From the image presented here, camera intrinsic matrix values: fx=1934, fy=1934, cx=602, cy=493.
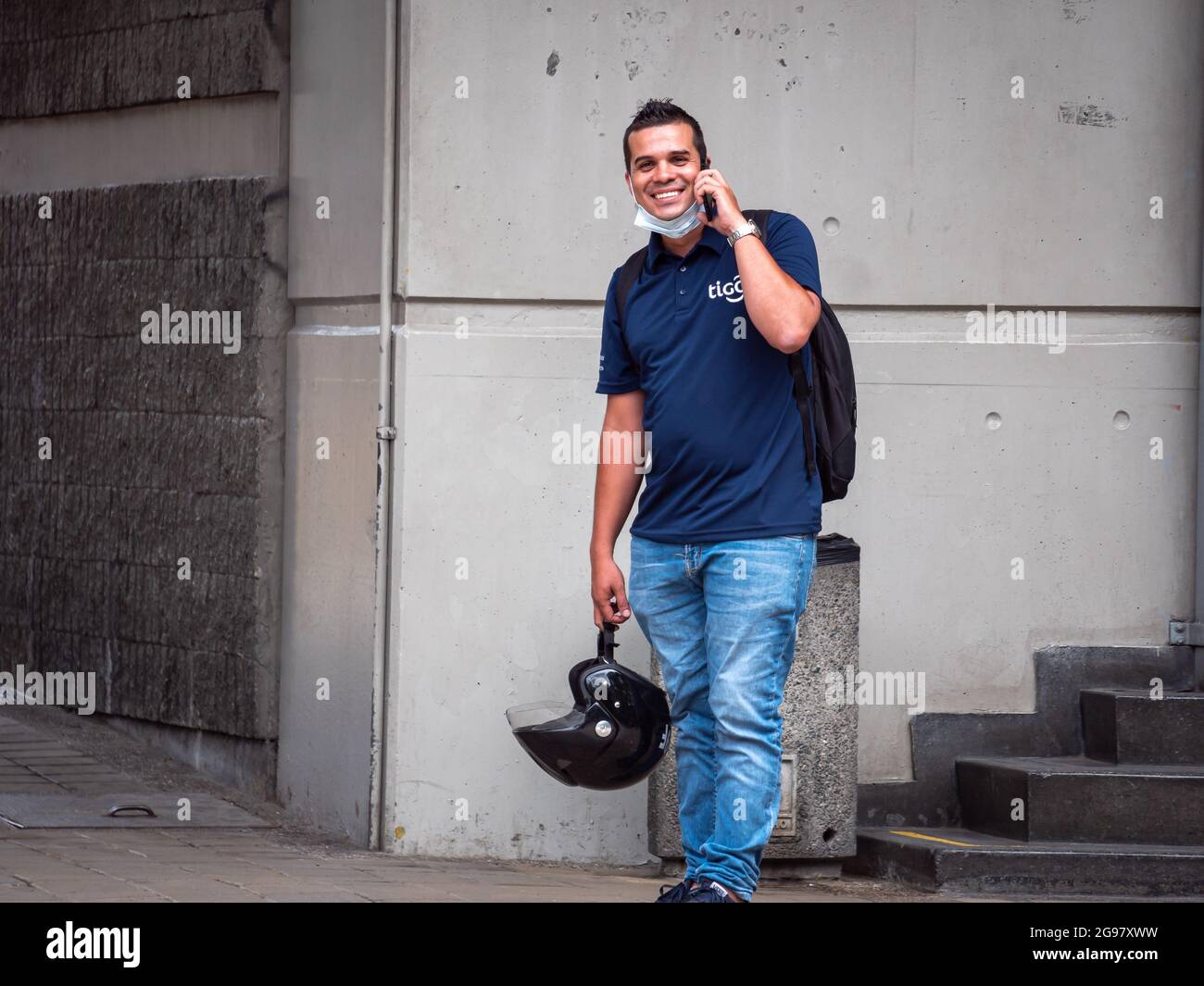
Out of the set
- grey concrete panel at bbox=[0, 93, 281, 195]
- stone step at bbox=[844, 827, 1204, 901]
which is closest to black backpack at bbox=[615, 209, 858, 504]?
stone step at bbox=[844, 827, 1204, 901]

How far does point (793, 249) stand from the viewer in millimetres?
5062

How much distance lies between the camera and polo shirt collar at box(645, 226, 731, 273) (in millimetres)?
5109

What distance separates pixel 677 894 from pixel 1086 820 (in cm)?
220

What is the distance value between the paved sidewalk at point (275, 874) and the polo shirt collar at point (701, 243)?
1986 millimetres

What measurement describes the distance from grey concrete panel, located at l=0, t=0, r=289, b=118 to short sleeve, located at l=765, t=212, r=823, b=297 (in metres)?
3.24

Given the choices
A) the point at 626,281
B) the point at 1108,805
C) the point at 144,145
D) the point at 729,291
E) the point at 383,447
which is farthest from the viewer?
the point at 144,145

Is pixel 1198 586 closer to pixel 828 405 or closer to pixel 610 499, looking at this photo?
pixel 828 405

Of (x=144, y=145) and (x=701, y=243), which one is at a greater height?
(x=144, y=145)

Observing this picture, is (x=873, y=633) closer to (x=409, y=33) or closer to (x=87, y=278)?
(x=409, y=33)

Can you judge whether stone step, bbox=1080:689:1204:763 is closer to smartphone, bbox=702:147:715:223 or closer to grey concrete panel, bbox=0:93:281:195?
smartphone, bbox=702:147:715:223

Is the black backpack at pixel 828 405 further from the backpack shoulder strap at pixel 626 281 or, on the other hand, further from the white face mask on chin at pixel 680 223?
the backpack shoulder strap at pixel 626 281

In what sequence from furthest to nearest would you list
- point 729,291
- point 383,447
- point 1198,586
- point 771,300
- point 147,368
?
point 147,368 < point 1198,586 < point 383,447 < point 729,291 < point 771,300

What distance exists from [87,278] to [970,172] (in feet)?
13.0

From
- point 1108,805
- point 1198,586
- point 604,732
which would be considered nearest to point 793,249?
point 604,732
